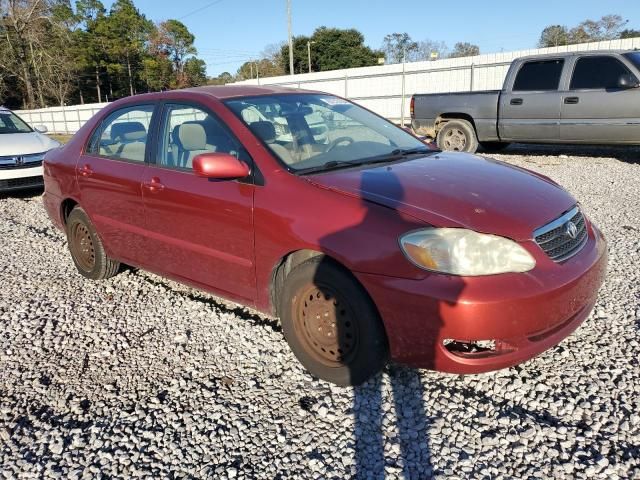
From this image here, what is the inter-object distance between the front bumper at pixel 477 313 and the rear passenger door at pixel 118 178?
7.15 ft

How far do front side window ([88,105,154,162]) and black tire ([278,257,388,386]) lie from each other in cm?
181

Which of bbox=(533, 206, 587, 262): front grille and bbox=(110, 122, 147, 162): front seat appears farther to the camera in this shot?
bbox=(110, 122, 147, 162): front seat

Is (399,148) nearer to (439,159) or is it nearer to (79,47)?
(439,159)

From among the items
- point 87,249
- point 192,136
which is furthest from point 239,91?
point 87,249

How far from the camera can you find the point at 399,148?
368 centimetres

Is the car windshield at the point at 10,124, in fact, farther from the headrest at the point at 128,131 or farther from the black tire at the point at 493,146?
the black tire at the point at 493,146

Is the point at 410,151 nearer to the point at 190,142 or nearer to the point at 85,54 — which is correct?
the point at 190,142

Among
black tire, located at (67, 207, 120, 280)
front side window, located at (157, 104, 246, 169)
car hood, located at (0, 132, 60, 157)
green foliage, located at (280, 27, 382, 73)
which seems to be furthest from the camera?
green foliage, located at (280, 27, 382, 73)

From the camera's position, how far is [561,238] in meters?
2.68

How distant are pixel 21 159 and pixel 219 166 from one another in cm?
737

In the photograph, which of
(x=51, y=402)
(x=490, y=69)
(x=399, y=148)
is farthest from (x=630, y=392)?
(x=490, y=69)

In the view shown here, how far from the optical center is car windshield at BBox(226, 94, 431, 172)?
3.22 m

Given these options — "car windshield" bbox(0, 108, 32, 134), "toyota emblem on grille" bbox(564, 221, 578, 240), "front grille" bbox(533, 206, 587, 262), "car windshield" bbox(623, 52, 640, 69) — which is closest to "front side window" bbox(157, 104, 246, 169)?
"front grille" bbox(533, 206, 587, 262)

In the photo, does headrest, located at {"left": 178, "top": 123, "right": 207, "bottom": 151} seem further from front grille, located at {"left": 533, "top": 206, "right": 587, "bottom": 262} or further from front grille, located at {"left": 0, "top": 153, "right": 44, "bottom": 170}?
front grille, located at {"left": 0, "top": 153, "right": 44, "bottom": 170}
